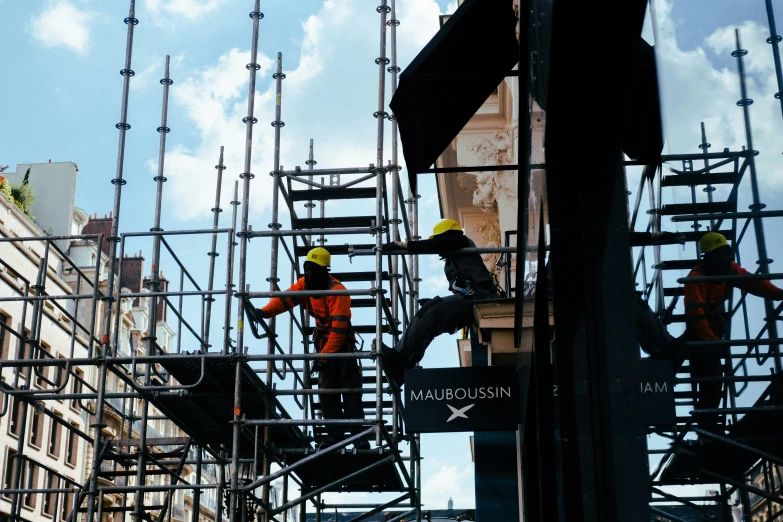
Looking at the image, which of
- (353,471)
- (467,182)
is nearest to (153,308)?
(353,471)

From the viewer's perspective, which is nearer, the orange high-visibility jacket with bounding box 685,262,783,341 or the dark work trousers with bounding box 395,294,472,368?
the orange high-visibility jacket with bounding box 685,262,783,341

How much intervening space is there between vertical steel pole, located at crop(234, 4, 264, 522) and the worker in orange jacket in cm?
805

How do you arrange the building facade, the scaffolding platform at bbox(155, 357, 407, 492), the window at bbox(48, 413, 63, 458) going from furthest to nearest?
the window at bbox(48, 413, 63, 458) < the building facade < the scaffolding platform at bbox(155, 357, 407, 492)

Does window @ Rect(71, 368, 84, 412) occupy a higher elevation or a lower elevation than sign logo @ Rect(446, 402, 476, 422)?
higher

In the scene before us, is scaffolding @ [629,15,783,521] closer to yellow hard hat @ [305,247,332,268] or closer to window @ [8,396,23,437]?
yellow hard hat @ [305,247,332,268]

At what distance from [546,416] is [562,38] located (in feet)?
6.68

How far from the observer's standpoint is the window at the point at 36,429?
36884mm

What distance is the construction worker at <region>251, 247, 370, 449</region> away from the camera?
10.8 metres

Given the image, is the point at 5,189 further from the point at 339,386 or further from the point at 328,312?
the point at 339,386

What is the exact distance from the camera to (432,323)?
1105 cm

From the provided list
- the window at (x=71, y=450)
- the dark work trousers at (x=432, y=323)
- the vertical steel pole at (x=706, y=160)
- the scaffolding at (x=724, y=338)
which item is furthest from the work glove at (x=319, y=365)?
the window at (x=71, y=450)

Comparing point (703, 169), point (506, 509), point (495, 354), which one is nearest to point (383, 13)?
point (495, 354)

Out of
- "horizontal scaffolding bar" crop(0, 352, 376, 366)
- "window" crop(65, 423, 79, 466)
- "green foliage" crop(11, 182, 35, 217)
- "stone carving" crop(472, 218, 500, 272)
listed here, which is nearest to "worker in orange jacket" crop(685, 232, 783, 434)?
"horizontal scaffolding bar" crop(0, 352, 376, 366)

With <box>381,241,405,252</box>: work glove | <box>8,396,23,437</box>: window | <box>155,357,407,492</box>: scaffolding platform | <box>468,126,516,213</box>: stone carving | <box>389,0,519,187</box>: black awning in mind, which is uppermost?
<box>468,126,516,213</box>: stone carving
